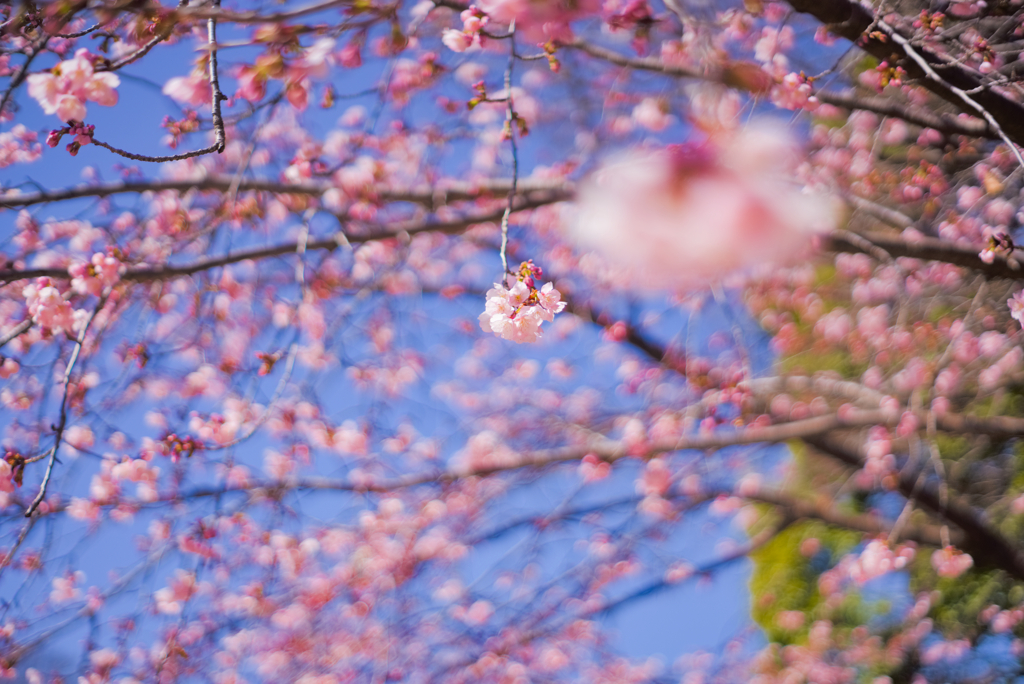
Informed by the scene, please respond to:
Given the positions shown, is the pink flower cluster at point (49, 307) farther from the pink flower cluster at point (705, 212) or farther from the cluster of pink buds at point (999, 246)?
the cluster of pink buds at point (999, 246)

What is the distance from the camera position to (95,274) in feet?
7.00

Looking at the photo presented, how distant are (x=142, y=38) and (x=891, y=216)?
9.48ft

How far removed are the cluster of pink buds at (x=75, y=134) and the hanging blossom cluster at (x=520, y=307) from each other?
129cm

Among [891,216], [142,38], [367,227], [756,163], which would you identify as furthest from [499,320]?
[891,216]

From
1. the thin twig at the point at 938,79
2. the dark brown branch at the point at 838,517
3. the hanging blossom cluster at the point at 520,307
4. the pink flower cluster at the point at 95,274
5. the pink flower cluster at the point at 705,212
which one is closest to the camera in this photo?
the pink flower cluster at the point at 705,212

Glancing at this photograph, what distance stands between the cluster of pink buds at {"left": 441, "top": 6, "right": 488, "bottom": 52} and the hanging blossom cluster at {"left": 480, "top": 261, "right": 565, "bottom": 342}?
2.84ft

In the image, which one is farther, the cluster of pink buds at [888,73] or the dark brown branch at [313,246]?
the dark brown branch at [313,246]

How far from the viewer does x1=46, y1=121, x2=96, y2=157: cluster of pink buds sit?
1.62m

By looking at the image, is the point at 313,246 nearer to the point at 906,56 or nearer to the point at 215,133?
the point at 215,133

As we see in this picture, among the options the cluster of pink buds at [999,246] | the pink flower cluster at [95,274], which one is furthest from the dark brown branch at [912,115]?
the pink flower cluster at [95,274]

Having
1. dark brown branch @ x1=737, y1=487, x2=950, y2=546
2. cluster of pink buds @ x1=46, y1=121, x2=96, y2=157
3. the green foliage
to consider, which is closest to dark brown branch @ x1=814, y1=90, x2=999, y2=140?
cluster of pink buds @ x1=46, y1=121, x2=96, y2=157

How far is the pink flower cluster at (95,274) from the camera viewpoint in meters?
2.11

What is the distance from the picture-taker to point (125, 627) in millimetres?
3283

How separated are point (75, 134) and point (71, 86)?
0.92 feet
